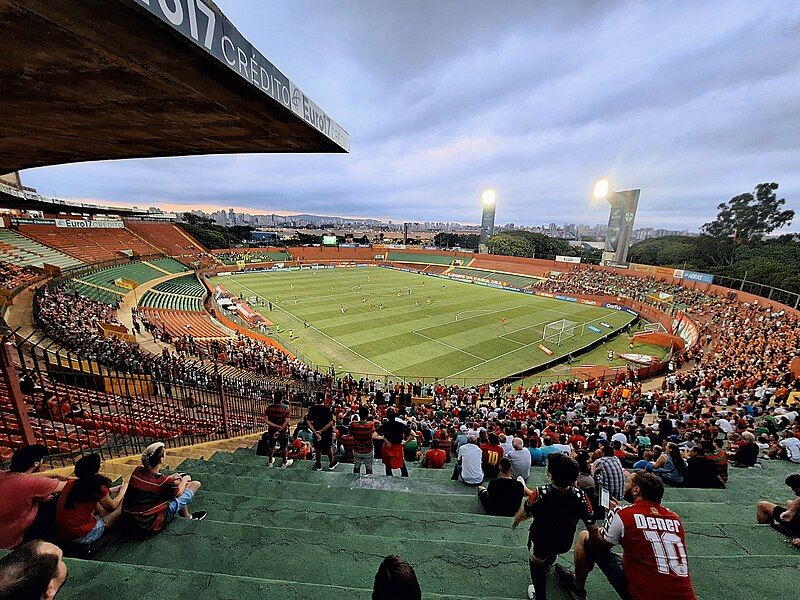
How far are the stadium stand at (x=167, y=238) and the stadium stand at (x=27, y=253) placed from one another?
21.5 meters

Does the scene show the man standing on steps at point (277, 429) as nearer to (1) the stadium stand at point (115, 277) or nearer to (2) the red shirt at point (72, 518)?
(2) the red shirt at point (72, 518)

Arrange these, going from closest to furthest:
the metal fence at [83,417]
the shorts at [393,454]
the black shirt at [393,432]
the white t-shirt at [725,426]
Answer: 1. the metal fence at [83,417]
2. the black shirt at [393,432]
3. the shorts at [393,454]
4. the white t-shirt at [725,426]

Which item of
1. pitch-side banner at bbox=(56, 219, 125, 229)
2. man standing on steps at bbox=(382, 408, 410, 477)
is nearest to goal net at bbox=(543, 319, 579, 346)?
man standing on steps at bbox=(382, 408, 410, 477)

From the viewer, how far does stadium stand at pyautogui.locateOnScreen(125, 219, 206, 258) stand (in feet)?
187

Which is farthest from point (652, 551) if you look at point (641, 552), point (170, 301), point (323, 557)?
point (170, 301)

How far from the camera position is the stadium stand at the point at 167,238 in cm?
5691

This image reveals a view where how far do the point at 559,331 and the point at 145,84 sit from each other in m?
→ 31.1

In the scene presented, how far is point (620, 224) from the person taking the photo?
206 ft

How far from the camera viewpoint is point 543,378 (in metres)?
21.7

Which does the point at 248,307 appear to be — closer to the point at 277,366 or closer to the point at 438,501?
the point at 277,366

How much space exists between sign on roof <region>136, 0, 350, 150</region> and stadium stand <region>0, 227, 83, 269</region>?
35.3m

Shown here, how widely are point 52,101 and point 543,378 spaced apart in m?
22.8

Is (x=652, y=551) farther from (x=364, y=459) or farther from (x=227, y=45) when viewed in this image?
(x=227, y=45)

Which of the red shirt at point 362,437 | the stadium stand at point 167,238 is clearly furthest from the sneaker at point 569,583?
the stadium stand at point 167,238
